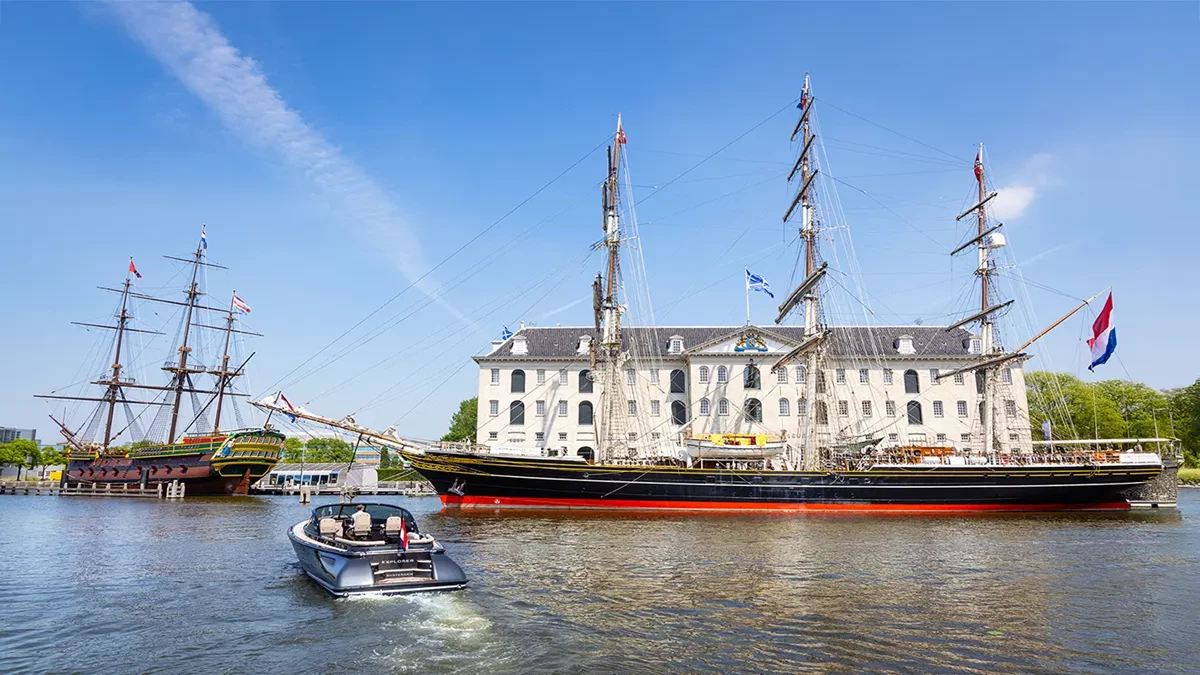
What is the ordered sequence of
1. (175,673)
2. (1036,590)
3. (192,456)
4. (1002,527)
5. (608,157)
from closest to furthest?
(175,673), (1036,590), (1002,527), (608,157), (192,456)

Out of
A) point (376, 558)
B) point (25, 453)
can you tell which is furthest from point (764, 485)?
point (25, 453)

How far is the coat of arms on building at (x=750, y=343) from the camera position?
64.7 m

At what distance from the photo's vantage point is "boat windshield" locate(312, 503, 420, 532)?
59.3 feet

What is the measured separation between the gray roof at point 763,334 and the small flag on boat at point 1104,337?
78.5 ft

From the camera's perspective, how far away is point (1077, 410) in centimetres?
8250

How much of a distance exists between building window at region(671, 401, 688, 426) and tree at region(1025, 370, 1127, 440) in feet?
139

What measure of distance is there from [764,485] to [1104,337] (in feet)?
71.4

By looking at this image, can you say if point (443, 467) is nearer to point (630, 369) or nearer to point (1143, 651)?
point (630, 369)

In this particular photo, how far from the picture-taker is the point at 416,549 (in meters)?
16.1

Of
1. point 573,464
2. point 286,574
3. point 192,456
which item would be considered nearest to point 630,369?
point 573,464

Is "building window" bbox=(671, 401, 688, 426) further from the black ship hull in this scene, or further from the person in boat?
the person in boat

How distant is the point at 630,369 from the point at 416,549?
50610 millimetres

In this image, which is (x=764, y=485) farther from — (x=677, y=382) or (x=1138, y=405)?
(x=1138, y=405)

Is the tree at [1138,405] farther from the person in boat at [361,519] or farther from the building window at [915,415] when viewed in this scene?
the person in boat at [361,519]
